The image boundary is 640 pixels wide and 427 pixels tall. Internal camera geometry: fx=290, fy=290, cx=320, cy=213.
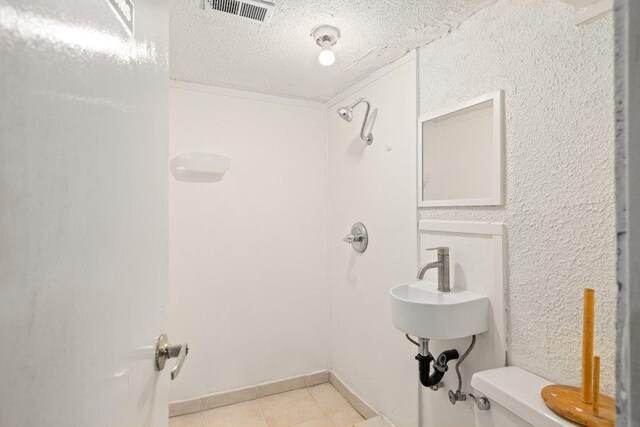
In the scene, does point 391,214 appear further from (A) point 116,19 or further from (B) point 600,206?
(A) point 116,19

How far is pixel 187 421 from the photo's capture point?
5.74 feet

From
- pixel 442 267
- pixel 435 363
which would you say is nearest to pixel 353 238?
pixel 442 267

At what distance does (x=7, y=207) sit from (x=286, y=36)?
142 centimetres

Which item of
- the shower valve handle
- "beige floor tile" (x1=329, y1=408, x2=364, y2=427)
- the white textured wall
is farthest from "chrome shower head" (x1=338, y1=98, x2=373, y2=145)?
"beige floor tile" (x1=329, y1=408, x2=364, y2=427)

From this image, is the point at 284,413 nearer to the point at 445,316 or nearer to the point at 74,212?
the point at 445,316

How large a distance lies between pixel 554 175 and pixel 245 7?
1.30m

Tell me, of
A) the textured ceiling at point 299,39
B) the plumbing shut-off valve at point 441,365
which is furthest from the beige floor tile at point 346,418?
the textured ceiling at point 299,39

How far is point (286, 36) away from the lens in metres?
1.38

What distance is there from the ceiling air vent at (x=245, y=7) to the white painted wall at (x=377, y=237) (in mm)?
745

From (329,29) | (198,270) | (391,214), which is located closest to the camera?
(329,29)

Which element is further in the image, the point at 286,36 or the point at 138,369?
the point at 286,36

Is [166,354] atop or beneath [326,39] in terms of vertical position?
beneath

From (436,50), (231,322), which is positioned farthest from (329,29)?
(231,322)

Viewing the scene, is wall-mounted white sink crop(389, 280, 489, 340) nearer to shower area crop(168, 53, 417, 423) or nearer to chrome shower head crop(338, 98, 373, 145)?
shower area crop(168, 53, 417, 423)
